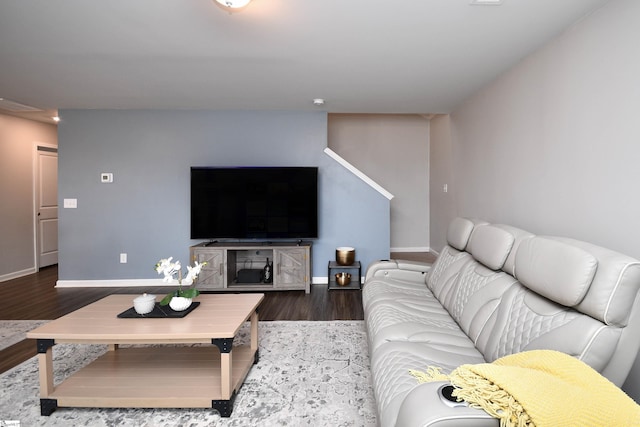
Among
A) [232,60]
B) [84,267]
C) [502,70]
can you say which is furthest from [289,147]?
[84,267]

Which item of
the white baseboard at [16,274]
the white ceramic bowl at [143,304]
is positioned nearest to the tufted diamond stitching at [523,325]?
the white ceramic bowl at [143,304]

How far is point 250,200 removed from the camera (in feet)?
14.3

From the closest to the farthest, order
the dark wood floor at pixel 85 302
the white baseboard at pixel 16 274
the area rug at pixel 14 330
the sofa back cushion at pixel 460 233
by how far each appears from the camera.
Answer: the sofa back cushion at pixel 460 233 → the area rug at pixel 14 330 → the dark wood floor at pixel 85 302 → the white baseboard at pixel 16 274

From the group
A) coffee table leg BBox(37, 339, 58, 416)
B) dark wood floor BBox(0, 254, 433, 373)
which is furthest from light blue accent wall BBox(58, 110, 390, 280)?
coffee table leg BBox(37, 339, 58, 416)

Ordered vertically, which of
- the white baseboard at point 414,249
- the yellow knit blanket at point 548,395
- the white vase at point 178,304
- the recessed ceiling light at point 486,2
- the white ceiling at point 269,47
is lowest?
the white baseboard at point 414,249

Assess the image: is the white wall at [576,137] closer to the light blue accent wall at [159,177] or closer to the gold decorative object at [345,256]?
the gold decorative object at [345,256]

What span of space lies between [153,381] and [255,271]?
2384 millimetres

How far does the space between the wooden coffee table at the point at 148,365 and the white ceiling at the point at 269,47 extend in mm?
1862

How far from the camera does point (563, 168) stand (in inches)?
90.4

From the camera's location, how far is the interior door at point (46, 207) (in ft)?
17.9

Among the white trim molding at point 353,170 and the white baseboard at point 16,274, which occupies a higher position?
the white trim molding at point 353,170

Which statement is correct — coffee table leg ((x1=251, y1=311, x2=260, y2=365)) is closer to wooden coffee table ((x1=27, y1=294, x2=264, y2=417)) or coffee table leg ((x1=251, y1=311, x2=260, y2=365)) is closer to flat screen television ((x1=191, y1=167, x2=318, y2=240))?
wooden coffee table ((x1=27, y1=294, x2=264, y2=417))

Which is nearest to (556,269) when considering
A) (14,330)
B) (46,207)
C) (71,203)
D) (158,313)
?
(158,313)

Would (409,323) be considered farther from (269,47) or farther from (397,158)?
(397,158)
